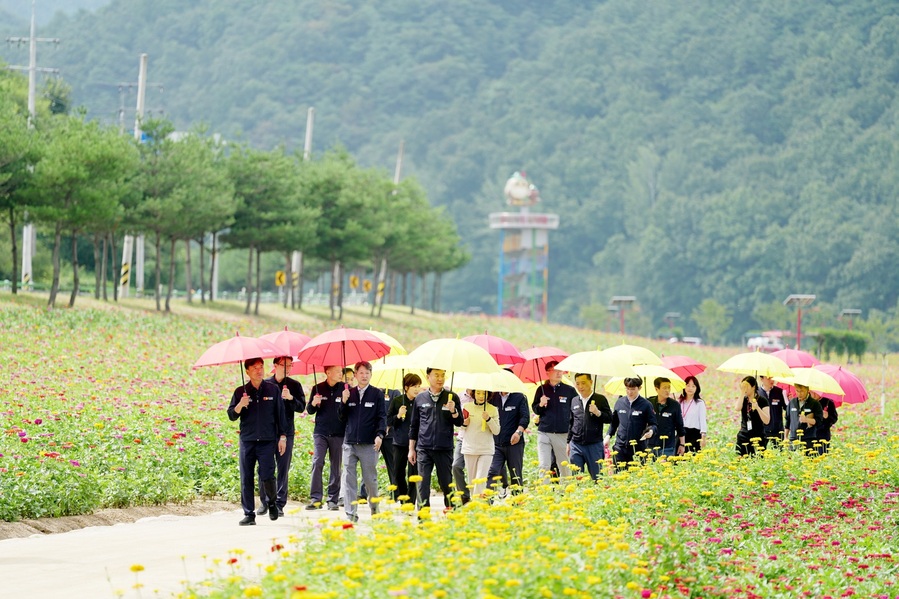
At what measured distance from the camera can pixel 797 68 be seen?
15650 centimetres

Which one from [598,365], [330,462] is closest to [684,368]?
[598,365]

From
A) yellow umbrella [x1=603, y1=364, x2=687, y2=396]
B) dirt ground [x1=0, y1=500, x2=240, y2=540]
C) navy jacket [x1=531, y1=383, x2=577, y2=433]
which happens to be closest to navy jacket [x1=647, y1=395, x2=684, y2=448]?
yellow umbrella [x1=603, y1=364, x2=687, y2=396]

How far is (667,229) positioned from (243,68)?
62380 mm

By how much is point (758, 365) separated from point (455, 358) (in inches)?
222

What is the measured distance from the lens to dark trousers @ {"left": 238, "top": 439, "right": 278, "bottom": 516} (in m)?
13.9

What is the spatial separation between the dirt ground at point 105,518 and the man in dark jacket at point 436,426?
3.11 m

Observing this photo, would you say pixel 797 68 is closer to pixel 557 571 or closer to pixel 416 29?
pixel 416 29

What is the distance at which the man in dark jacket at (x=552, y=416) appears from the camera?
15.9 m

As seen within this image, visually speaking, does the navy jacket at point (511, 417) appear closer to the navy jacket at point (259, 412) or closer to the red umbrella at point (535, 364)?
the red umbrella at point (535, 364)

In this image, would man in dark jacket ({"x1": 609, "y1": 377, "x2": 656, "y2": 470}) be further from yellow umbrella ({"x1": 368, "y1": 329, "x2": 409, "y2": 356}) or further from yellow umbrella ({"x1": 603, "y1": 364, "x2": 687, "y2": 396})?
yellow umbrella ({"x1": 368, "y1": 329, "x2": 409, "y2": 356})

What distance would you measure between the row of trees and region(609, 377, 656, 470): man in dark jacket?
24.8m

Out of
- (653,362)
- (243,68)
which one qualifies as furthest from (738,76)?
(653,362)

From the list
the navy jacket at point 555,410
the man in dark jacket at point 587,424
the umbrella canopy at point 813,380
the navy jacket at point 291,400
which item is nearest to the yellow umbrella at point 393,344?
the navy jacket at point 555,410

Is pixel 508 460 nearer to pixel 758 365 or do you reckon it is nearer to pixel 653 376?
pixel 653 376
